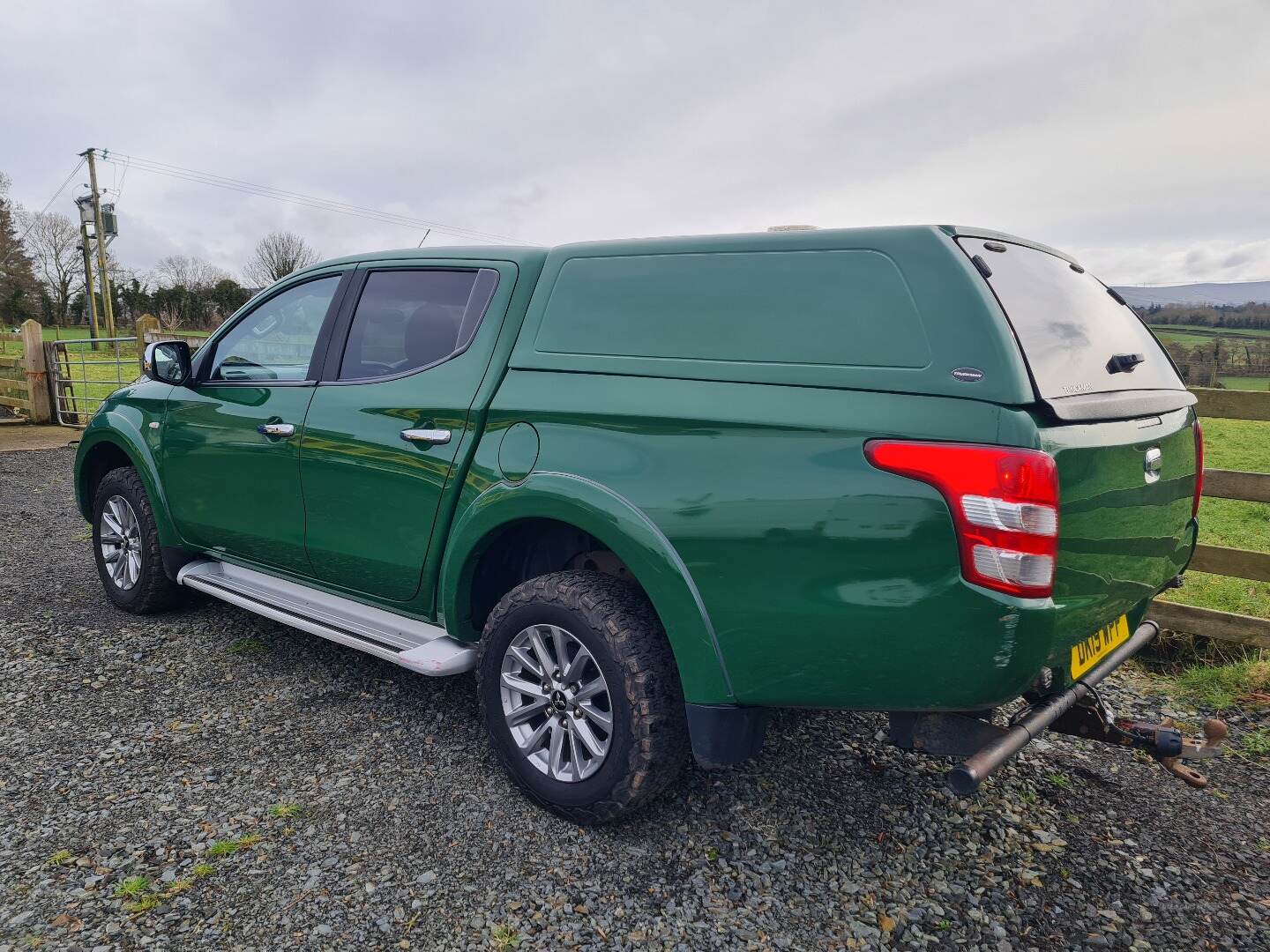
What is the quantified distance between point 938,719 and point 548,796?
1237 millimetres

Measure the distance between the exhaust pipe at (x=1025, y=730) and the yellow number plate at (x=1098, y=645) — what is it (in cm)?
3

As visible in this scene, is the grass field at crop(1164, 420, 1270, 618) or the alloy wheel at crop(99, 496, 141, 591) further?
the grass field at crop(1164, 420, 1270, 618)

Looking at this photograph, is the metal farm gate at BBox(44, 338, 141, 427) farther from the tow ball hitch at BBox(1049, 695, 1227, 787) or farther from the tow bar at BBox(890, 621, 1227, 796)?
the tow ball hitch at BBox(1049, 695, 1227, 787)

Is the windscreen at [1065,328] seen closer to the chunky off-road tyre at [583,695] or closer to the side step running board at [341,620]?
the chunky off-road tyre at [583,695]

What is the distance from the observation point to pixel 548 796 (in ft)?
8.87

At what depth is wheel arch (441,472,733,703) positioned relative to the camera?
2322 millimetres

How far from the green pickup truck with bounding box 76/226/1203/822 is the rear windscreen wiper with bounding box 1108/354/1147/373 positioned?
0.02 metres

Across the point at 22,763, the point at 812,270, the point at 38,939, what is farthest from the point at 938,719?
the point at 22,763

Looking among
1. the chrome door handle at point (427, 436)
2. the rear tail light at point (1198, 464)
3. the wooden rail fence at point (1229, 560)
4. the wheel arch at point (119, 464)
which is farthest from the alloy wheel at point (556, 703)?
the wooden rail fence at point (1229, 560)

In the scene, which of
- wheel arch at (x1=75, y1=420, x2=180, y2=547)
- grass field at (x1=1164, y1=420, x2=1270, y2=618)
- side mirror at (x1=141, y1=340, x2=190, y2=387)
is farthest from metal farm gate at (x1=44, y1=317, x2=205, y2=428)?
grass field at (x1=1164, y1=420, x2=1270, y2=618)

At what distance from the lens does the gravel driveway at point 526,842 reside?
Result: 228cm

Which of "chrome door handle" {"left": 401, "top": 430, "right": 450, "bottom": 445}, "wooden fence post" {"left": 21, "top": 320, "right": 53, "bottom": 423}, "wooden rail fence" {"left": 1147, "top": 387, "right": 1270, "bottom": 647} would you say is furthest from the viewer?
"wooden fence post" {"left": 21, "top": 320, "right": 53, "bottom": 423}

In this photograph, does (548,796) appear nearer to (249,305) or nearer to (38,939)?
(38,939)

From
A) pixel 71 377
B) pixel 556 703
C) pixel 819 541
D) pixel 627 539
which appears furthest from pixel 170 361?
pixel 71 377
